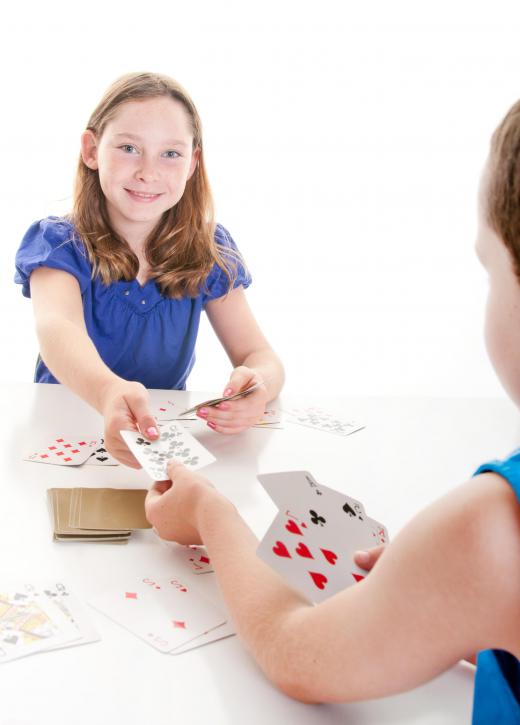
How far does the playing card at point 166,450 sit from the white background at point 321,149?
3.25 m

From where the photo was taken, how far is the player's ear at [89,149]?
2.54m

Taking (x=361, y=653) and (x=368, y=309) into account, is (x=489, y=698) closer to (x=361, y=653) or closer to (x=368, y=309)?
(x=361, y=653)

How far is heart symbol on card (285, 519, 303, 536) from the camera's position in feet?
4.00

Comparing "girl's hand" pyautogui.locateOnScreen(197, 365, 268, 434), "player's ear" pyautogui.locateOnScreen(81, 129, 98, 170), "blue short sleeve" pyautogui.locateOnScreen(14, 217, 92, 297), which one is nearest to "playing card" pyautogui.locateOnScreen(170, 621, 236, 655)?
"girl's hand" pyautogui.locateOnScreen(197, 365, 268, 434)

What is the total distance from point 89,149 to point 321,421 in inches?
43.9

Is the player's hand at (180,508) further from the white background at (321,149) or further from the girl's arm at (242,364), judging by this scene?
the white background at (321,149)

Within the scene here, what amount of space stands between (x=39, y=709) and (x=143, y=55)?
4120 millimetres

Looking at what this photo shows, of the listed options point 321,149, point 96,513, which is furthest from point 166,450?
point 321,149

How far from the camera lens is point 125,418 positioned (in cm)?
175

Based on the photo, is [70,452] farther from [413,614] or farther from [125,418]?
[413,614]

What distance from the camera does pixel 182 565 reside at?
4.50ft

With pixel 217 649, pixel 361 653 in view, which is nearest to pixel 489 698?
pixel 361 653

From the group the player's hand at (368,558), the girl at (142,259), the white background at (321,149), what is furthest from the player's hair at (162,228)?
the white background at (321,149)

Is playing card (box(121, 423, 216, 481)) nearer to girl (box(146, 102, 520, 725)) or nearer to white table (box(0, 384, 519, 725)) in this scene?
white table (box(0, 384, 519, 725))
